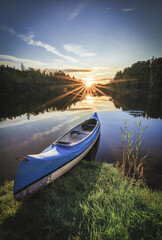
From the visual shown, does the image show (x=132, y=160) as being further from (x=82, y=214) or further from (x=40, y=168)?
(x=40, y=168)

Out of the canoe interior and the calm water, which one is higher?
the canoe interior

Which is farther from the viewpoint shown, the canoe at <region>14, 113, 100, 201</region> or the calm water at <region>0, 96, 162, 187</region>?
the calm water at <region>0, 96, 162, 187</region>

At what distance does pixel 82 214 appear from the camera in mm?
2867

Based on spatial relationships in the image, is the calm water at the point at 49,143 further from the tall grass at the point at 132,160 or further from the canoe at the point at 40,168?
the canoe at the point at 40,168

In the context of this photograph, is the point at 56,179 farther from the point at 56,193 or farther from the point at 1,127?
the point at 1,127

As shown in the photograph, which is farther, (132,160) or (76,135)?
(76,135)

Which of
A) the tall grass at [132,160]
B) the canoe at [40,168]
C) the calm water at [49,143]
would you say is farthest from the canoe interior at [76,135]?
the tall grass at [132,160]

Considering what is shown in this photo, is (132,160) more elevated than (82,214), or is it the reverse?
(82,214)

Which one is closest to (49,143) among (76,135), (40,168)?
(76,135)

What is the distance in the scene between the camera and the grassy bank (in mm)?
2408

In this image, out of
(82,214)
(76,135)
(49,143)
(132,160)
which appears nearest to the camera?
(82,214)

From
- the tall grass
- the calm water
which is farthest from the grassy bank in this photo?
the calm water

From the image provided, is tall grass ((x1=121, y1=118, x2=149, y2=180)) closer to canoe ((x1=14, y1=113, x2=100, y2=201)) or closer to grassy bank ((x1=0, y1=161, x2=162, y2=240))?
grassy bank ((x1=0, y1=161, x2=162, y2=240))

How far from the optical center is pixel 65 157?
4.24 metres
